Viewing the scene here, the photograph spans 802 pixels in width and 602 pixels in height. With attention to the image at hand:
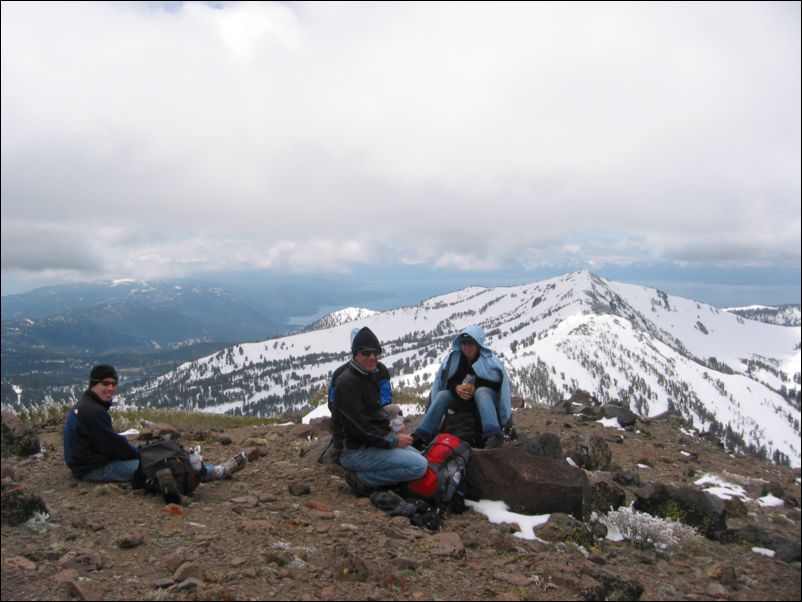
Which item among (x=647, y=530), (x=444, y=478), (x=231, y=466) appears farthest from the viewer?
(x=231, y=466)

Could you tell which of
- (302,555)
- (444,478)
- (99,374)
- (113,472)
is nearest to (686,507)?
(444,478)

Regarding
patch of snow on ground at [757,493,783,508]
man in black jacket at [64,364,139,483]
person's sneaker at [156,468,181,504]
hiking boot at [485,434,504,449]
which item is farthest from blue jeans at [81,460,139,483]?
patch of snow on ground at [757,493,783,508]

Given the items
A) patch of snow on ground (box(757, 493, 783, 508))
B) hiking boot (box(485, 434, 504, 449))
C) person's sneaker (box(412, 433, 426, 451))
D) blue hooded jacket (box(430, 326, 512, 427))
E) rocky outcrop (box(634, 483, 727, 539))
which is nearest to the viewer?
rocky outcrop (box(634, 483, 727, 539))

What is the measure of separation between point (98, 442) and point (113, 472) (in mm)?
568

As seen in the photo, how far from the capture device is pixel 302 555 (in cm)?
595

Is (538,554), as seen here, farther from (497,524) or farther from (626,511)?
(626,511)

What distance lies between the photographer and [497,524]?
7.84 metres

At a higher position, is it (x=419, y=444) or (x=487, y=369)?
(x=487, y=369)

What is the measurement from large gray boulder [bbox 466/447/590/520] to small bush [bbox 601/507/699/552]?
0.49 metres

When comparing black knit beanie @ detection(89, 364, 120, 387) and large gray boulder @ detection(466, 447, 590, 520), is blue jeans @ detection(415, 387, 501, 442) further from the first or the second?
black knit beanie @ detection(89, 364, 120, 387)

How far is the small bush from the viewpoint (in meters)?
7.81

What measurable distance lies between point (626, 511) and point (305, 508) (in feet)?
18.8

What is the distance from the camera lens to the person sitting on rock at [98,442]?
26.1 feet

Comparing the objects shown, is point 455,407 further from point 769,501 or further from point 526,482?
point 769,501
